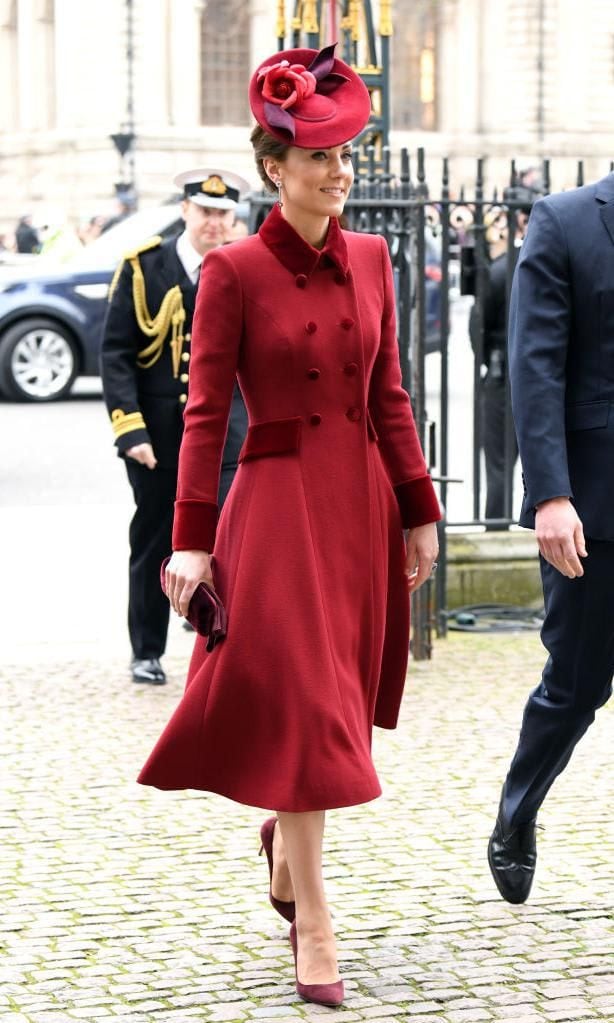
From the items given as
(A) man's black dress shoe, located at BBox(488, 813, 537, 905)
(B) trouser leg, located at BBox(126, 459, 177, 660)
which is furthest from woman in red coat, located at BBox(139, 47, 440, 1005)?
(B) trouser leg, located at BBox(126, 459, 177, 660)

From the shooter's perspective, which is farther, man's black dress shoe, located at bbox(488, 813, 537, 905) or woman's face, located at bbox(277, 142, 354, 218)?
man's black dress shoe, located at bbox(488, 813, 537, 905)

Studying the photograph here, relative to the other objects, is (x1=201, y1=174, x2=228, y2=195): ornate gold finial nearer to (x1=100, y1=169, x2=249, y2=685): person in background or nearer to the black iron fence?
(x1=100, y1=169, x2=249, y2=685): person in background

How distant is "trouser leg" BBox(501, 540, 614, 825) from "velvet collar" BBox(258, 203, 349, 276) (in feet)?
2.61

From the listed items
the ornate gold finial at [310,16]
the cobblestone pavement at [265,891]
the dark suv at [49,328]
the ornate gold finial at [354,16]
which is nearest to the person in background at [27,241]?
the dark suv at [49,328]

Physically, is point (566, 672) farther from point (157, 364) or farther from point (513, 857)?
point (157, 364)

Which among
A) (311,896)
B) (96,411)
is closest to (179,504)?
(311,896)

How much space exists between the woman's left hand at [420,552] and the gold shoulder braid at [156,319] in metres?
2.88

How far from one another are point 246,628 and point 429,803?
173cm

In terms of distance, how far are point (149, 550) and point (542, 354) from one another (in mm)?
3229

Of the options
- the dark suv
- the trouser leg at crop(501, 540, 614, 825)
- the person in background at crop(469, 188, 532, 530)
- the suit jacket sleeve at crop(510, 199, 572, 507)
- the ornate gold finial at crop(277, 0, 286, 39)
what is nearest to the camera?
the suit jacket sleeve at crop(510, 199, 572, 507)

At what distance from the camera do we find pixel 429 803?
5.52 m

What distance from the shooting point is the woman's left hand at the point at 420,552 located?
13.8ft

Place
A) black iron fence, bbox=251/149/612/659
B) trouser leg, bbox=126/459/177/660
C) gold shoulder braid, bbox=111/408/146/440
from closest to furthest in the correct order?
1. gold shoulder braid, bbox=111/408/146/440
2. trouser leg, bbox=126/459/177/660
3. black iron fence, bbox=251/149/612/659

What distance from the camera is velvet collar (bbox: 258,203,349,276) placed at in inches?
158
